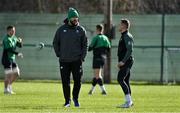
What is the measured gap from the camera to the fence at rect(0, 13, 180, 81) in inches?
1423

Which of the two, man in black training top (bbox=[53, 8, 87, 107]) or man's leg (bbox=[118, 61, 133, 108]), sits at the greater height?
man in black training top (bbox=[53, 8, 87, 107])

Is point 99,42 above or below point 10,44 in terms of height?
below

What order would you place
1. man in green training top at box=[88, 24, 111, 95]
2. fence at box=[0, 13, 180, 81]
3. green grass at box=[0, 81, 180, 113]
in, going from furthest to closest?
fence at box=[0, 13, 180, 81] → man in green training top at box=[88, 24, 111, 95] → green grass at box=[0, 81, 180, 113]

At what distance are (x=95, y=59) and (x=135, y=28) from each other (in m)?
11.6

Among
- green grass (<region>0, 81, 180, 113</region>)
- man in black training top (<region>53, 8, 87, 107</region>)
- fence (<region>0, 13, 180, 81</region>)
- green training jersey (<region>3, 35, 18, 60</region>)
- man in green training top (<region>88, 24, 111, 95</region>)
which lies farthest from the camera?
fence (<region>0, 13, 180, 81</region>)

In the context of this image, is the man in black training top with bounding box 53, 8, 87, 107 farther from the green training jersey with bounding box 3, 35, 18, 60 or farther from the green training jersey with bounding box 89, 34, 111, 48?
the green training jersey with bounding box 89, 34, 111, 48

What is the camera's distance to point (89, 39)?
36.1 meters

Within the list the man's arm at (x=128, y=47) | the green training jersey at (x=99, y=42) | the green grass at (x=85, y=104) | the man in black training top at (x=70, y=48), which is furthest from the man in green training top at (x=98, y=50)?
the man in black training top at (x=70, y=48)

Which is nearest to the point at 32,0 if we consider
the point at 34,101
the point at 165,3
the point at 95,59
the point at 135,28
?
the point at 165,3

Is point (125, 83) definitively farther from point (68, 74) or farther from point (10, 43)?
point (10, 43)

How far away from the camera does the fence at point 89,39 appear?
3616cm

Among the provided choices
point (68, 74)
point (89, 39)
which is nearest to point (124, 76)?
point (68, 74)

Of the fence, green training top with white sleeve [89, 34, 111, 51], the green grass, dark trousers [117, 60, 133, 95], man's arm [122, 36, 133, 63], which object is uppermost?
man's arm [122, 36, 133, 63]

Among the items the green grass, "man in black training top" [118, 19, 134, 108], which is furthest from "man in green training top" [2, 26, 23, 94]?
"man in black training top" [118, 19, 134, 108]
